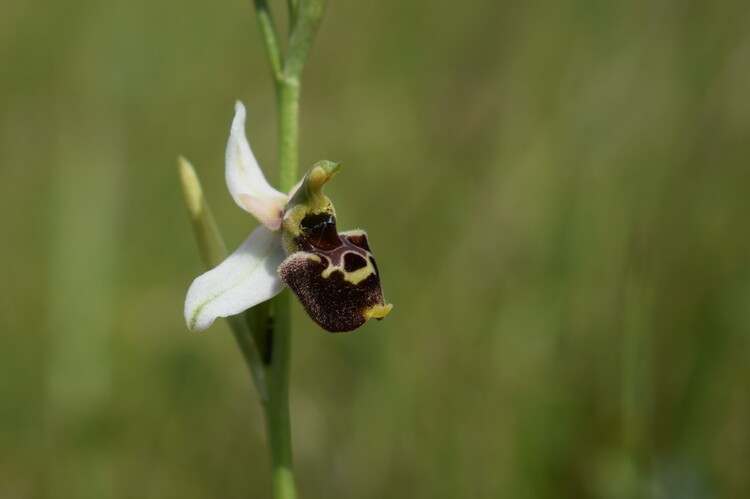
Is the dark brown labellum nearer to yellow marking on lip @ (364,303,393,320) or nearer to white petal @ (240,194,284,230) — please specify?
yellow marking on lip @ (364,303,393,320)

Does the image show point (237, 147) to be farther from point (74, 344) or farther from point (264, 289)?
point (74, 344)

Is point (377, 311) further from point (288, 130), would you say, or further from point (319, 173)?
point (288, 130)

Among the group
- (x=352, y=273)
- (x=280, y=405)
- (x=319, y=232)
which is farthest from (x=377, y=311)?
(x=280, y=405)

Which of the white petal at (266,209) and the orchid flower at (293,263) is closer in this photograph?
the orchid flower at (293,263)

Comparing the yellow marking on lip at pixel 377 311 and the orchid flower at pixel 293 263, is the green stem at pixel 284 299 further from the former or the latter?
the yellow marking on lip at pixel 377 311

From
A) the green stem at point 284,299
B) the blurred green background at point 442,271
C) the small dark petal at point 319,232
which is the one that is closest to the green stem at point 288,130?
the green stem at point 284,299

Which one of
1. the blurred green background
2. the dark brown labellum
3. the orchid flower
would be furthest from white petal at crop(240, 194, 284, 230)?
the blurred green background

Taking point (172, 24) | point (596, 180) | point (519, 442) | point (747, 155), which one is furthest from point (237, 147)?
point (172, 24)
